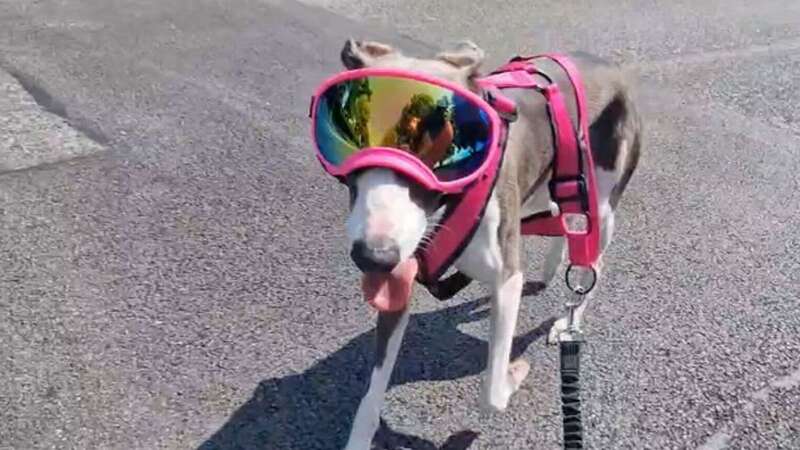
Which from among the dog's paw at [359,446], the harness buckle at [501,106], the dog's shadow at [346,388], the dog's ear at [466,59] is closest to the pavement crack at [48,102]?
Result: the dog's shadow at [346,388]

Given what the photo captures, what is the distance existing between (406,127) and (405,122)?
A: 0.05 ft

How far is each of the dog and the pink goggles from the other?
5 cm

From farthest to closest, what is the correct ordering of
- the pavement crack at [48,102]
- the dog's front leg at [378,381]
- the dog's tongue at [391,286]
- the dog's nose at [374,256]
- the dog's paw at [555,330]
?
the pavement crack at [48,102] → the dog's paw at [555,330] → the dog's front leg at [378,381] → the dog's tongue at [391,286] → the dog's nose at [374,256]

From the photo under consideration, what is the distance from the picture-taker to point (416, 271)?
3.15 meters

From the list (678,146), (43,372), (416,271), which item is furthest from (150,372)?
(678,146)

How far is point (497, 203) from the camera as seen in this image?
10.9ft

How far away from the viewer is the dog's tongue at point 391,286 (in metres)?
2.97

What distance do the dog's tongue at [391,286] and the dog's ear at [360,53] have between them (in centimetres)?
54

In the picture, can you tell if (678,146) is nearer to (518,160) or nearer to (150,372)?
(518,160)

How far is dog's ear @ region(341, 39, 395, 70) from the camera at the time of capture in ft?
9.87

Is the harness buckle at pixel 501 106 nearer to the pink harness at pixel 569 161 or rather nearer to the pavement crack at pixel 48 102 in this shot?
the pink harness at pixel 569 161

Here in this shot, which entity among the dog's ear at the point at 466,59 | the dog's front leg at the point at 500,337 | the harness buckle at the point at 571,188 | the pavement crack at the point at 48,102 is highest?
the dog's ear at the point at 466,59

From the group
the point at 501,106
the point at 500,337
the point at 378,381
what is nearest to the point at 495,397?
the point at 500,337

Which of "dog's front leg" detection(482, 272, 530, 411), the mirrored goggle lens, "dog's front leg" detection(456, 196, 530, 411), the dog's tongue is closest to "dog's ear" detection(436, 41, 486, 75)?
the mirrored goggle lens
